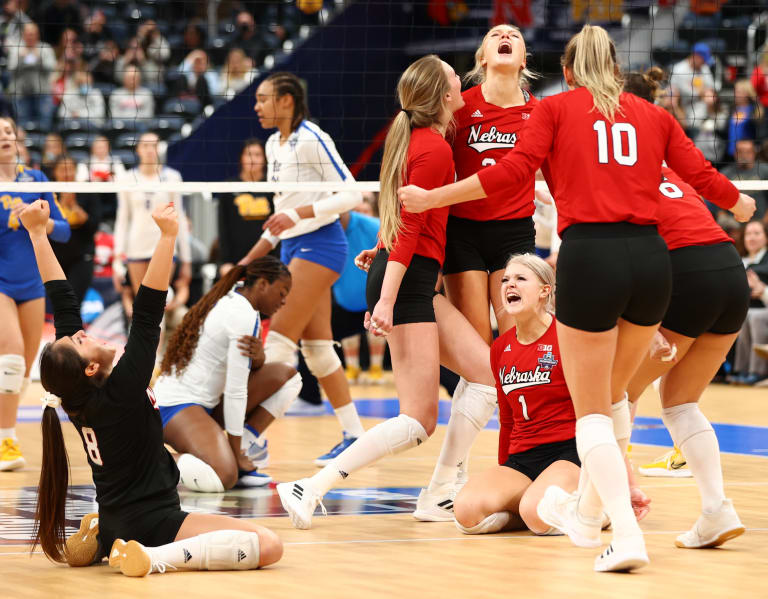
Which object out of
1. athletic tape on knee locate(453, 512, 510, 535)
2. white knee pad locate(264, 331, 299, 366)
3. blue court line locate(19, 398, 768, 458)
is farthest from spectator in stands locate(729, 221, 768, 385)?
athletic tape on knee locate(453, 512, 510, 535)

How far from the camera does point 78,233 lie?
36.7 ft

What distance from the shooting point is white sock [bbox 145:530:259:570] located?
13.2 feet

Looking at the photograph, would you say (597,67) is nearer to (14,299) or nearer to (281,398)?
(281,398)

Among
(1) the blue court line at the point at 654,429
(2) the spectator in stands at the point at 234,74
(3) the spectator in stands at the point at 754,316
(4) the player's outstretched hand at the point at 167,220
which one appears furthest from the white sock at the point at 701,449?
(2) the spectator in stands at the point at 234,74

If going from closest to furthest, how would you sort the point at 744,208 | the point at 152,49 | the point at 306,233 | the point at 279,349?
the point at 744,208 < the point at 279,349 < the point at 306,233 < the point at 152,49

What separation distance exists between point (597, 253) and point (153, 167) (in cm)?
793

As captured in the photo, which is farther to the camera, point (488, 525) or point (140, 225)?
point (140, 225)

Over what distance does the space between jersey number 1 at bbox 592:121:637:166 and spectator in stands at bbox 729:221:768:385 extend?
856cm

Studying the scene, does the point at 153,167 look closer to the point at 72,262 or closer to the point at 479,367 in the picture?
the point at 72,262

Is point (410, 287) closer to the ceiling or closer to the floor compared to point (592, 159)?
closer to the floor

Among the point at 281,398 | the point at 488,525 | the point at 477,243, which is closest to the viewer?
the point at 488,525

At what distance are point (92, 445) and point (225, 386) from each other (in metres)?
2.23

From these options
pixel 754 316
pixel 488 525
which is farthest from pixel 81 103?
pixel 488 525

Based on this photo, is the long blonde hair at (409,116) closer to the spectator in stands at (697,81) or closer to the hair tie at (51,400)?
the hair tie at (51,400)
